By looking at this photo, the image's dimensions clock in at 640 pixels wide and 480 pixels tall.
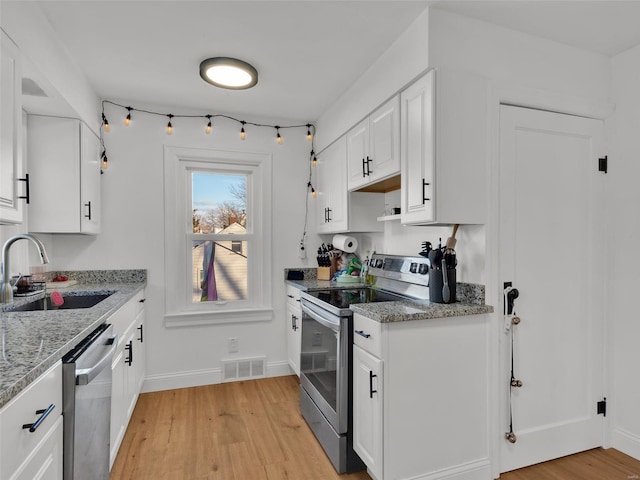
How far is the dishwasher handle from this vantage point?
4.13ft

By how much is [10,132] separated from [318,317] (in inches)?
71.4

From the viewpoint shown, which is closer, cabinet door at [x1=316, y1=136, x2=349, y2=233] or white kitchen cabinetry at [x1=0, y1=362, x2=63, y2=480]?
white kitchen cabinetry at [x1=0, y1=362, x2=63, y2=480]

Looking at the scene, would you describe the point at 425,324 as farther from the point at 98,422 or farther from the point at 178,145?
the point at 178,145

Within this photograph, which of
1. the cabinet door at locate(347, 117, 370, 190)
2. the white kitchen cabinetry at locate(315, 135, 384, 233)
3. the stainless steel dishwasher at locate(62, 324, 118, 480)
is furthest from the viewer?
the white kitchen cabinetry at locate(315, 135, 384, 233)

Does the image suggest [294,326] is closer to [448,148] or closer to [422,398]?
[422,398]

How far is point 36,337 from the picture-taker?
1304 mm

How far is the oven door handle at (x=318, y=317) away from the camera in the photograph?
2074mm

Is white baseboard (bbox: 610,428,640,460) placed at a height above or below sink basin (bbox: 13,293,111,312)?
below

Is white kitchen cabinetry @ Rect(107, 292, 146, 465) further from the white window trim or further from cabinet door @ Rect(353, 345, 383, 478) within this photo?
cabinet door @ Rect(353, 345, 383, 478)

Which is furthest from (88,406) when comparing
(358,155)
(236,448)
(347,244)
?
(347,244)

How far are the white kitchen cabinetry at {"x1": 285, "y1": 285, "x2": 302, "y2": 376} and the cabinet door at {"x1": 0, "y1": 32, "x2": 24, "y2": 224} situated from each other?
1897 mm

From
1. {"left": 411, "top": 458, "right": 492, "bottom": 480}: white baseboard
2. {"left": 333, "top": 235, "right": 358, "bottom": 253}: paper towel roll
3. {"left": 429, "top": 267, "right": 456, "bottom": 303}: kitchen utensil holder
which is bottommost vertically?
{"left": 411, "top": 458, "right": 492, "bottom": 480}: white baseboard

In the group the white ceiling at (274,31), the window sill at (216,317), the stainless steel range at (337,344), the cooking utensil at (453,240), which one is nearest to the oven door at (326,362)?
the stainless steel range at (337,344)

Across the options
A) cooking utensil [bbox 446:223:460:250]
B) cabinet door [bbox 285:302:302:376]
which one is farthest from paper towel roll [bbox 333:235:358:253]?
cooking utensil [bbox 446:223:460:250]
